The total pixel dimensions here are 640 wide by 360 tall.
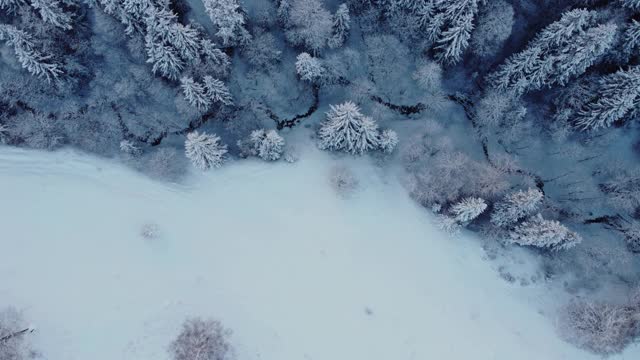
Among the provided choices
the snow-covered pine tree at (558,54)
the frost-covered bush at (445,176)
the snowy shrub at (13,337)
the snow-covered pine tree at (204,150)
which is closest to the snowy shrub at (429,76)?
the snow-covered pine tree at (558,54)

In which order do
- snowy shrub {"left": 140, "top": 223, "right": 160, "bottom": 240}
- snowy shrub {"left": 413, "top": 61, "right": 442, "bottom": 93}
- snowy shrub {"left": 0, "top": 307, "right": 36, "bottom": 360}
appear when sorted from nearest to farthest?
snowy shrub {"left": 0, "top": 307, "right": 36, "bottom": 360} < snowy shrub {"left": 140, "top": 223, "right": 160, "bottom": 240} < snowy shrub {"left": 413, "top": 61, "right": 442, "bottom": 93}

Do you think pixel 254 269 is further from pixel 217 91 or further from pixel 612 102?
pixel 612 102

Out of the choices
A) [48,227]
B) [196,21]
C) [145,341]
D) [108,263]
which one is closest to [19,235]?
[48,227]

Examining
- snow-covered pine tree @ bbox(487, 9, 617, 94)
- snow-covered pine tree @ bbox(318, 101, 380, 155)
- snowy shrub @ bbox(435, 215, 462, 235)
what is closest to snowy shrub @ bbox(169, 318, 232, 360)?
snow-covered pine tree @ bbox(318, 101, 380, 155)

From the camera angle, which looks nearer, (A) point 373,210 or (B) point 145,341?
(B) point 145,341

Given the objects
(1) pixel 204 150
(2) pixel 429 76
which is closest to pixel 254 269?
(1) pixel 204 150

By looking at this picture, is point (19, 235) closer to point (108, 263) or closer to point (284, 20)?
point (108, 263)

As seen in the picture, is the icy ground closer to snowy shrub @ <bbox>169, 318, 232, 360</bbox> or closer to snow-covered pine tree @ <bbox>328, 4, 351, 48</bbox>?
snowy shrub @ <bbox>169, 318, 232, 360</bbox>
